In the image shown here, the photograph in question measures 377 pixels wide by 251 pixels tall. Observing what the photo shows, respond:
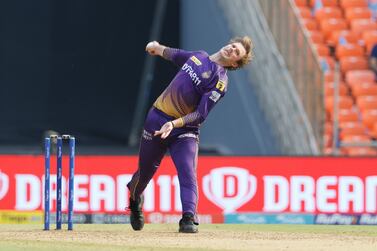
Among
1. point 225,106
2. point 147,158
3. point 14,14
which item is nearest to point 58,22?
point 14,14

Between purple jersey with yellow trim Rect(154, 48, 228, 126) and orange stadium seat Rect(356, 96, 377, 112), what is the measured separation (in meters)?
8.28

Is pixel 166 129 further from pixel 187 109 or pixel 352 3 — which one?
pixel 352 3

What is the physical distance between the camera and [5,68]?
19406 mm

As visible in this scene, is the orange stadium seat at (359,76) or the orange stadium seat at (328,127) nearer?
the orange stadium seat at (328,127)

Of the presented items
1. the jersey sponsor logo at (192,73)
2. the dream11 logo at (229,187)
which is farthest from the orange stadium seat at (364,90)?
the jersey sponsor logo at (192,73)

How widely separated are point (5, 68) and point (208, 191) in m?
6.87

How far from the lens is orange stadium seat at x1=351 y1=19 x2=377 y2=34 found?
64.8 ft

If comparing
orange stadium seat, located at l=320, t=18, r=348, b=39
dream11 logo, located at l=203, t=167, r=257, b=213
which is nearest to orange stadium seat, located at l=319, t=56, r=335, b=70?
orange stadium seat, located at l=320, t=18, r=348, b=39

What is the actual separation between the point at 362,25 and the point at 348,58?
1.18m

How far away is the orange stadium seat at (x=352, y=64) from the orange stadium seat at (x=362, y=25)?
997mm

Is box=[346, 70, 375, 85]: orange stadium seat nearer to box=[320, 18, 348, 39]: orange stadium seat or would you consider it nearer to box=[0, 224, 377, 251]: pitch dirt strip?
box=[320, 18, 348, 39]: orange stadium seat

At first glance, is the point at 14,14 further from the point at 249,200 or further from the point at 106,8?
the point at 249,200

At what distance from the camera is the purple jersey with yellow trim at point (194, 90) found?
9.52 metres

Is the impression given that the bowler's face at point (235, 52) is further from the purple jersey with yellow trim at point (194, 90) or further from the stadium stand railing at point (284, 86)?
the stadium stand railing at point (284, 86)
